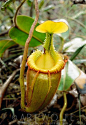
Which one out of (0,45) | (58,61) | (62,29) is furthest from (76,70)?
(0,45)

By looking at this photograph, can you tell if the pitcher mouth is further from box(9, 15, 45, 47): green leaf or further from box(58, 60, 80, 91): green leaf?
box(9, 15, 45, 47): green leaf

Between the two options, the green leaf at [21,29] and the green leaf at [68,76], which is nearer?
the green leaf at [68,76]

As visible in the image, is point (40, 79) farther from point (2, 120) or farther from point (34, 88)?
point (2, 120)

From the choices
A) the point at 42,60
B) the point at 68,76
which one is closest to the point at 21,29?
the point at 42,60

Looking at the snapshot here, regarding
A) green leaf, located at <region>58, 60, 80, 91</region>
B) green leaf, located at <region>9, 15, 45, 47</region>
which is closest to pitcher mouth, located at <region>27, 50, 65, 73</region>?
green leaf, located at <region>58, 60, 80, 91</region>

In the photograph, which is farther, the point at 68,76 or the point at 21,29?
the point at 21,29

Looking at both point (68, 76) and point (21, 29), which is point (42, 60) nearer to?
point (68, 76)

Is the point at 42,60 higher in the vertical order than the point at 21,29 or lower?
lower

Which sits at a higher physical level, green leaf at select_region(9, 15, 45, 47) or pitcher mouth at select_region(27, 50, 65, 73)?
green leaf at select_region(9, 15, 45, 47)

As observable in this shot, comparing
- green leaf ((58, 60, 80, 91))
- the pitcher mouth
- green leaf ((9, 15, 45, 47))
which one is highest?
green leaf ((9, 15, 45, 47))

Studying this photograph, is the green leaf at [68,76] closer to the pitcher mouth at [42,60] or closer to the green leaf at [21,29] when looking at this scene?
the pitcher mouth at [42,60]

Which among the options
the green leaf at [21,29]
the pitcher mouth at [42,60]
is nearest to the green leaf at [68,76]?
the pitcher mouth at [42,60]
